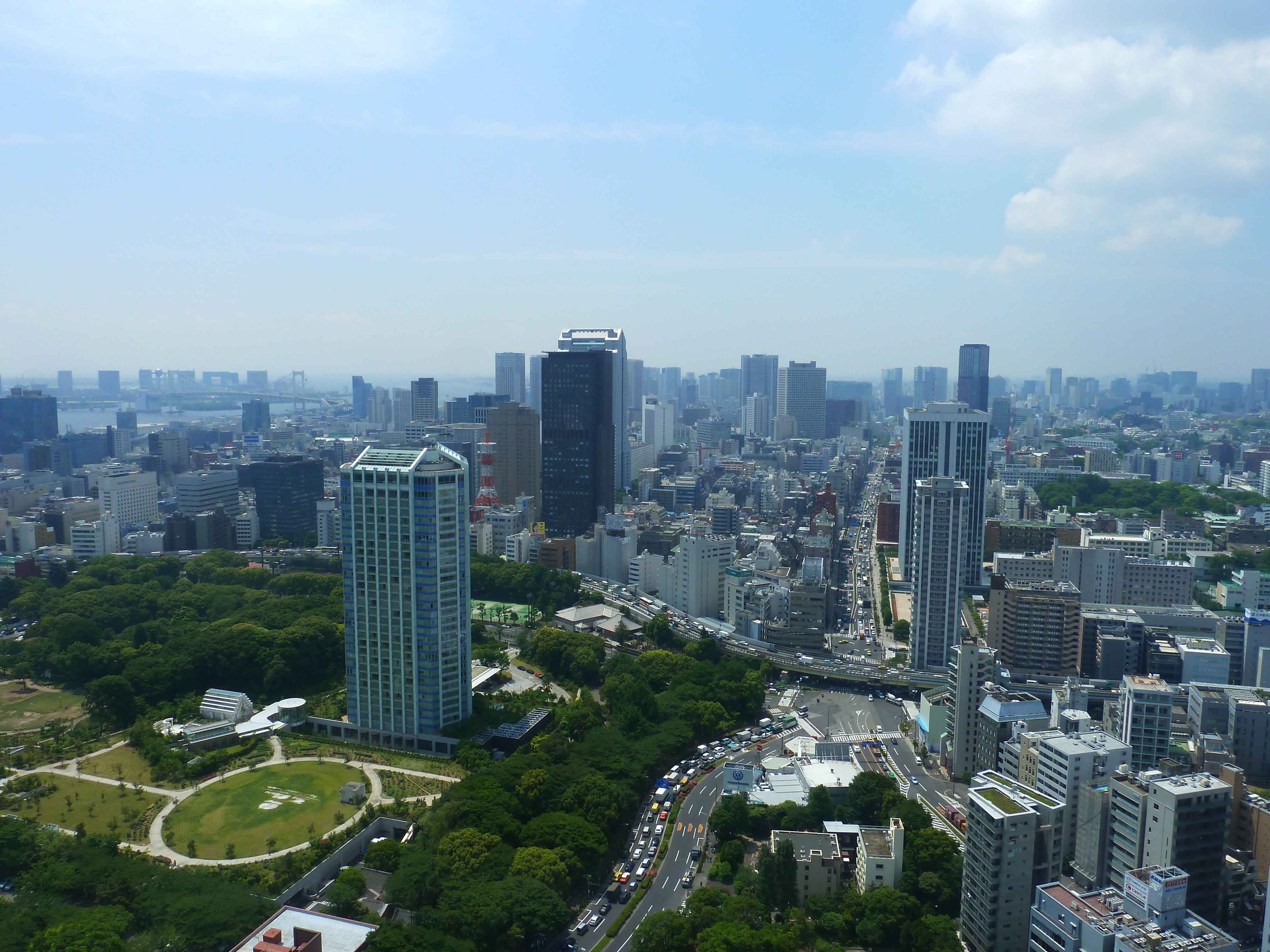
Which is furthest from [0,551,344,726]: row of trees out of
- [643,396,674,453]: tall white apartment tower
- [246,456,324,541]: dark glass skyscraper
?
[643,396,674,453]: tall white apartment tower

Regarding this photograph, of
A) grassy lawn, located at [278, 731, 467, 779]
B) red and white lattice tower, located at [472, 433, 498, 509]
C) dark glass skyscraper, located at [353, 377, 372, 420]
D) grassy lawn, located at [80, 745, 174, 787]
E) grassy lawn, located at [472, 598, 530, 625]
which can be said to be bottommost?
grassy lawn, located at [278, 731, 467, 779]

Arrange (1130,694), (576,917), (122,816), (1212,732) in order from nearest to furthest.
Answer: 1. (576,917)
2. (122,816)
3. (1130,694)
4. (1212,732)

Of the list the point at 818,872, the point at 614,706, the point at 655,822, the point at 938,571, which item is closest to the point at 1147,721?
the point at 938,571

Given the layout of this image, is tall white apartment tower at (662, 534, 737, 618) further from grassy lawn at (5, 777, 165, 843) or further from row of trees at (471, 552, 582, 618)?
grassy lawn at (5, 777, 165, 843)

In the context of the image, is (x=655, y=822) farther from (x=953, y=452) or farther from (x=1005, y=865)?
(x=953, y=452)

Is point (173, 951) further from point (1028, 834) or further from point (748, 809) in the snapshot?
point (1028, 834)

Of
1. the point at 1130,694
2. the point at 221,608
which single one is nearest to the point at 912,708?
the point at 1130,694

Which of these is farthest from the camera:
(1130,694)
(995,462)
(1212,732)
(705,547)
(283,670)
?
(995,462)
